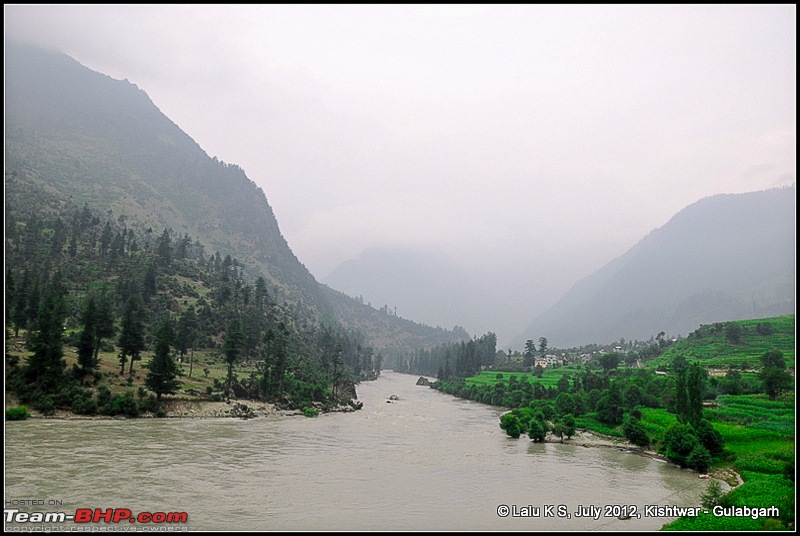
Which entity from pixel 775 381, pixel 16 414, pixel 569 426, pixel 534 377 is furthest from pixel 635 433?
pixel 534 377

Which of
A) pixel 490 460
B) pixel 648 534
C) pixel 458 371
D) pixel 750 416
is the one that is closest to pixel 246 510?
pixel 648 534

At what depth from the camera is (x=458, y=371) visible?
6575 inches

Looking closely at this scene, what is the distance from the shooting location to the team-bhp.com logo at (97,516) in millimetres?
24891

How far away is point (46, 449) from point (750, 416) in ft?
246

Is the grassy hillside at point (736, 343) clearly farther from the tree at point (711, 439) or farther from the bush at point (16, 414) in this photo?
the bush at point (16, 414)

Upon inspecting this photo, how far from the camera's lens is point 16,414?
52.0 m

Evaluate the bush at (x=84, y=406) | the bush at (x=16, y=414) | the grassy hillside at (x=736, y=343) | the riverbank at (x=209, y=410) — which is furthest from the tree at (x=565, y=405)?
the bush at (x=16, y=414)

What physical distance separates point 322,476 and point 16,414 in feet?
124

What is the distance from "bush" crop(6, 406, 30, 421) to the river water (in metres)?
1.47

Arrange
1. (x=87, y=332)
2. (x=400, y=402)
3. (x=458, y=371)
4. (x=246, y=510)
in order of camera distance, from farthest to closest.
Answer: (x=458, y=371)
(x=400, y=402)
(x=87, y=332)
(x=246, y=510)

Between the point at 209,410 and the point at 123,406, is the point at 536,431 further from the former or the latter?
the point at 123,406

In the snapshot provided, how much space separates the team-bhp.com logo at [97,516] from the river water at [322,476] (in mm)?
917

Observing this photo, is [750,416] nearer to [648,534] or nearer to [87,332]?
[648,534]

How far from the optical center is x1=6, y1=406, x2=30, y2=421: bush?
170ft
